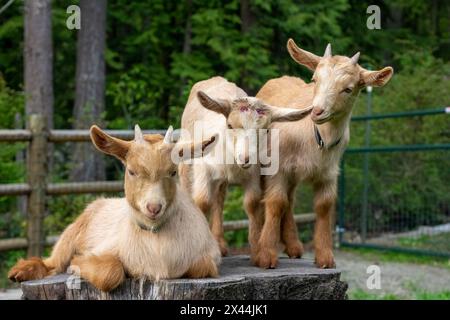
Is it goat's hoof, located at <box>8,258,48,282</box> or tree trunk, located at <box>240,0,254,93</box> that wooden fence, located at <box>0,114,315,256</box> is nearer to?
goat's hoof, located at <box>8,258,48,282</box>

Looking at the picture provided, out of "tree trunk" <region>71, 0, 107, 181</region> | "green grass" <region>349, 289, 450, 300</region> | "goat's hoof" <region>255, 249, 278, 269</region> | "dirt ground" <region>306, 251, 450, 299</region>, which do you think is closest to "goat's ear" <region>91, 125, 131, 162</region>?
"goat's hoof" <region>255, 249, 278, 269</region>

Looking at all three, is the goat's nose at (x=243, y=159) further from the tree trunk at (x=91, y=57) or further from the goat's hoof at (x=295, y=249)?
the tree trunk at (x=91, y=57)

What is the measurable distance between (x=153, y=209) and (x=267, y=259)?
4.26 ft

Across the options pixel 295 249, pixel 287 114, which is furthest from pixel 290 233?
pixel 287 114

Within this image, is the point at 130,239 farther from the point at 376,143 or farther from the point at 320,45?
the point at 320,45

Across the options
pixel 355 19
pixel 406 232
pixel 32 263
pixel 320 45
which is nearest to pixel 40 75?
pixel 320 45

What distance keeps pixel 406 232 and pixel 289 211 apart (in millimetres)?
7190

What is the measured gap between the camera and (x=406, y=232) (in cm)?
1235

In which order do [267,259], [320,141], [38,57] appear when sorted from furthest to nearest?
[38,57] < [267,259] < [320,141]

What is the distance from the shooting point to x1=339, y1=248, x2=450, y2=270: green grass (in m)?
11.4

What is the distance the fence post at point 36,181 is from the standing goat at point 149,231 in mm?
4357

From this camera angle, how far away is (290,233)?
226 inches

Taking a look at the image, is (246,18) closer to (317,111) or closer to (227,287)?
(317,111)

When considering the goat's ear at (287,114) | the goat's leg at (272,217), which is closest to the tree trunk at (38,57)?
the goat's leg at (272,217)
